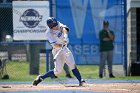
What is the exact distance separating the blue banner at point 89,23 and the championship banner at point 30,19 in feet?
2.38

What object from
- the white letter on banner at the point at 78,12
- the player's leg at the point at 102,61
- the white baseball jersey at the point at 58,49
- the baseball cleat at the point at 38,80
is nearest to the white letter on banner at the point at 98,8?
the white letter on banner at the point at 78,12

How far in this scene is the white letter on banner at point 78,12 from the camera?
16.8 meters

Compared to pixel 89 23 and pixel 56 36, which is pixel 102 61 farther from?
pixel 56 36

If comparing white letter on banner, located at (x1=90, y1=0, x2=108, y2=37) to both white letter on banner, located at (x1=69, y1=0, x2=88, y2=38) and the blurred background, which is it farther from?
white letter on banner, located at (x1=69, y1=0, x2=88, y2=38)

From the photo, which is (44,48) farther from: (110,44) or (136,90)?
(136,90)

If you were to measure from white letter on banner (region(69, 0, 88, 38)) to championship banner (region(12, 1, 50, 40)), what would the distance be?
1039mm

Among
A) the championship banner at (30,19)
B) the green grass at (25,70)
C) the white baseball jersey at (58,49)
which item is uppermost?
the championship banner at (30,19)

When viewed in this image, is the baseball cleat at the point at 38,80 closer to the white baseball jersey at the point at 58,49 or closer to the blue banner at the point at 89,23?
the white baseball jersey at the point at 58,49

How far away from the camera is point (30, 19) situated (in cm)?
→ 1642

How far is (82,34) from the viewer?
16.8m

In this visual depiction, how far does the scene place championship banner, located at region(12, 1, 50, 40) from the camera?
16.4 meters

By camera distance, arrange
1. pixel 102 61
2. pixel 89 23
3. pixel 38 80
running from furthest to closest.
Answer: pixel 89 23, pixel 102 61, pixel 38 80

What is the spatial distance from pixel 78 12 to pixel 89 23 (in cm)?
58

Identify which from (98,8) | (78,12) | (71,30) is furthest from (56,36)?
(98,8)
